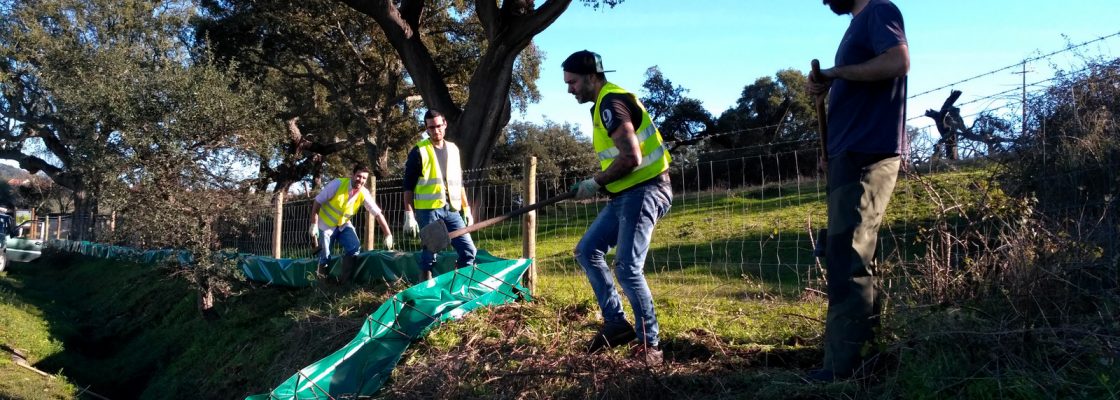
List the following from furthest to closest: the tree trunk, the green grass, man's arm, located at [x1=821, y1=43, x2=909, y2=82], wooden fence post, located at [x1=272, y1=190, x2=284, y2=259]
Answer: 1. the tree trunk
2. wooden fence post, located at [x1=272, y1=190, x2=284, y2=259]
3. the green grass
4. man's arm, located at [x1=821, y1=43, x2=909, y2=82]

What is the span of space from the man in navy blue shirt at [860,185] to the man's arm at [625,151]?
→ 41.4 inches

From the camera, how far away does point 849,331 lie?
340 centimetres

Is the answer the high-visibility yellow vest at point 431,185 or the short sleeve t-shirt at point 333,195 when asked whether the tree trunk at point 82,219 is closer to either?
the short sleeve t-shirt at point 333,195

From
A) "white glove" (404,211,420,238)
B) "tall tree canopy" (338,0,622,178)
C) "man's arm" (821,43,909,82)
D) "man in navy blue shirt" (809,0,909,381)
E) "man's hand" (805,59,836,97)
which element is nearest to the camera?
"man's arm" (821,43,909,82)

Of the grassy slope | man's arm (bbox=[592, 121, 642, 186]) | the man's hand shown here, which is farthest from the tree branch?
the man's hand

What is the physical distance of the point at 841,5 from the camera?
3.61m

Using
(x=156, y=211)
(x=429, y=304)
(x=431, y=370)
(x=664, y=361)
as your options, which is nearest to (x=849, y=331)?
(x=664, y=361)

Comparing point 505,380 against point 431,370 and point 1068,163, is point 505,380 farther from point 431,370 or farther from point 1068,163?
point 1068,163

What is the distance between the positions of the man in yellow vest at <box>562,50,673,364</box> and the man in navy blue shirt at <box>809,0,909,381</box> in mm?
1054

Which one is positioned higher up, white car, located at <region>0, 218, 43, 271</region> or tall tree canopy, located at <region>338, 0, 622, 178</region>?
tall tree canopy, located at <region>338, 0, 622, 178</region>

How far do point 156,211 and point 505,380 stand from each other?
7.29 metres

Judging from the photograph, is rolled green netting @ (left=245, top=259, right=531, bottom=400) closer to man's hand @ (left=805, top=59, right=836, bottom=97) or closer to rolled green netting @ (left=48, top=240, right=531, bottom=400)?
rolled green netting @ (left=48, top=240, right=531, bottom=400)

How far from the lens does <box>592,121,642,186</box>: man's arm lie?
412 centimetres

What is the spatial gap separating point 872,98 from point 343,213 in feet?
20.8
